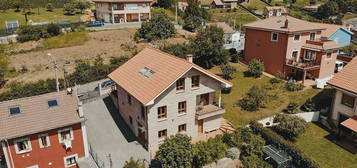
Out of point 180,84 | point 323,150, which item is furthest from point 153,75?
point 323,150

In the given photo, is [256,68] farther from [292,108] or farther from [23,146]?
[23,146]

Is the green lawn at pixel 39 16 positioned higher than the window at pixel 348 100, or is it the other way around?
the green lawn at pixel 39 16

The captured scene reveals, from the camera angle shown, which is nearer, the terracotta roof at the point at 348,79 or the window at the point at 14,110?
the window at the point at 14,110

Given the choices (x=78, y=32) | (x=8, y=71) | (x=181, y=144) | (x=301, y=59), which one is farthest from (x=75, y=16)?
(x=181, y=144)

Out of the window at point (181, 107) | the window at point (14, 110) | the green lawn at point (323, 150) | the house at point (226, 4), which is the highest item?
the house at point (226, 4)

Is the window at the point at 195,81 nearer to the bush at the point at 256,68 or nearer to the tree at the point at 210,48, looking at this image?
the bush at the point at 256,68

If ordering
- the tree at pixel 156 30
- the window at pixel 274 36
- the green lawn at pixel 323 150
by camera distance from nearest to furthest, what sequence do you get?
the green lawn at pixel 323 150, the window at pixel 274 36, the tree at pixel 156 30

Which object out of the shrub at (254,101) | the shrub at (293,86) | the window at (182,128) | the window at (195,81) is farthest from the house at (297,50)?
the window at (182,128)
